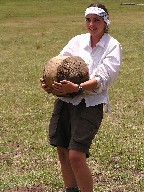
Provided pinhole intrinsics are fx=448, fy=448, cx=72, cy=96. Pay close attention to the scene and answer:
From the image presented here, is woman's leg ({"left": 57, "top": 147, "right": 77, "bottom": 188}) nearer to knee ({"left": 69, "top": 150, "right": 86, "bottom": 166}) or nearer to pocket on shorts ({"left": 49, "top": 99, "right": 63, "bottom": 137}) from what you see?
pocket on shorts ({"left": 49, "top": 99, "right": 63, "bottom": 137})

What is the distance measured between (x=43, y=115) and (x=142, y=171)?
12.3ft

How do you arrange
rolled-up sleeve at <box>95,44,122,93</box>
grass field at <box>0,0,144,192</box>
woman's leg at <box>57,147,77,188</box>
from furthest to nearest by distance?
grass field at <box>0,0,144,192</box> < woman's leg at <box>57,147,77,188</box> < rolled-up sleeve at <box>95,44,122,93</box>

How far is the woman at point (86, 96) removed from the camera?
4.59 metres

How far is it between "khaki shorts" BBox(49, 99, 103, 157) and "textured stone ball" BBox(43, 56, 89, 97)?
247 mm

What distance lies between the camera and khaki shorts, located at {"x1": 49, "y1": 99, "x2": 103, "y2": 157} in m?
4.64

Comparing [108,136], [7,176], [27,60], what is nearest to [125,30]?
[27,60]

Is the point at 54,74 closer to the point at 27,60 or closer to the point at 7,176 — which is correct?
the point at 7,176

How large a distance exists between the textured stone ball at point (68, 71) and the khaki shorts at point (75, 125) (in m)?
0.25

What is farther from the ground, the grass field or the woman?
the woman

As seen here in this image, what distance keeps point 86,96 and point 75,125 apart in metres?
0.32

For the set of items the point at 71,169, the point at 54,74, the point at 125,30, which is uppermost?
the point at 54,74

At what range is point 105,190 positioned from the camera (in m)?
5.62

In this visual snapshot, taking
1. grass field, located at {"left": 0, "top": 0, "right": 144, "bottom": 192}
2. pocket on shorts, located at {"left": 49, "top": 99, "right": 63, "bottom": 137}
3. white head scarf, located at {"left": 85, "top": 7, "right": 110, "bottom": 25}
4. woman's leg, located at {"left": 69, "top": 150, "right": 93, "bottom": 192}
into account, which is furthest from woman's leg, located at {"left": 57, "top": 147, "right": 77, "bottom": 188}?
white head scarf, located at {"left": 85, "top": 7, "right": 110, "bottom": 25}

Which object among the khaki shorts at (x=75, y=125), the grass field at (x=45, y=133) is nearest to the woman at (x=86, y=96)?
the khaki shorts at (x=75, y=125)
